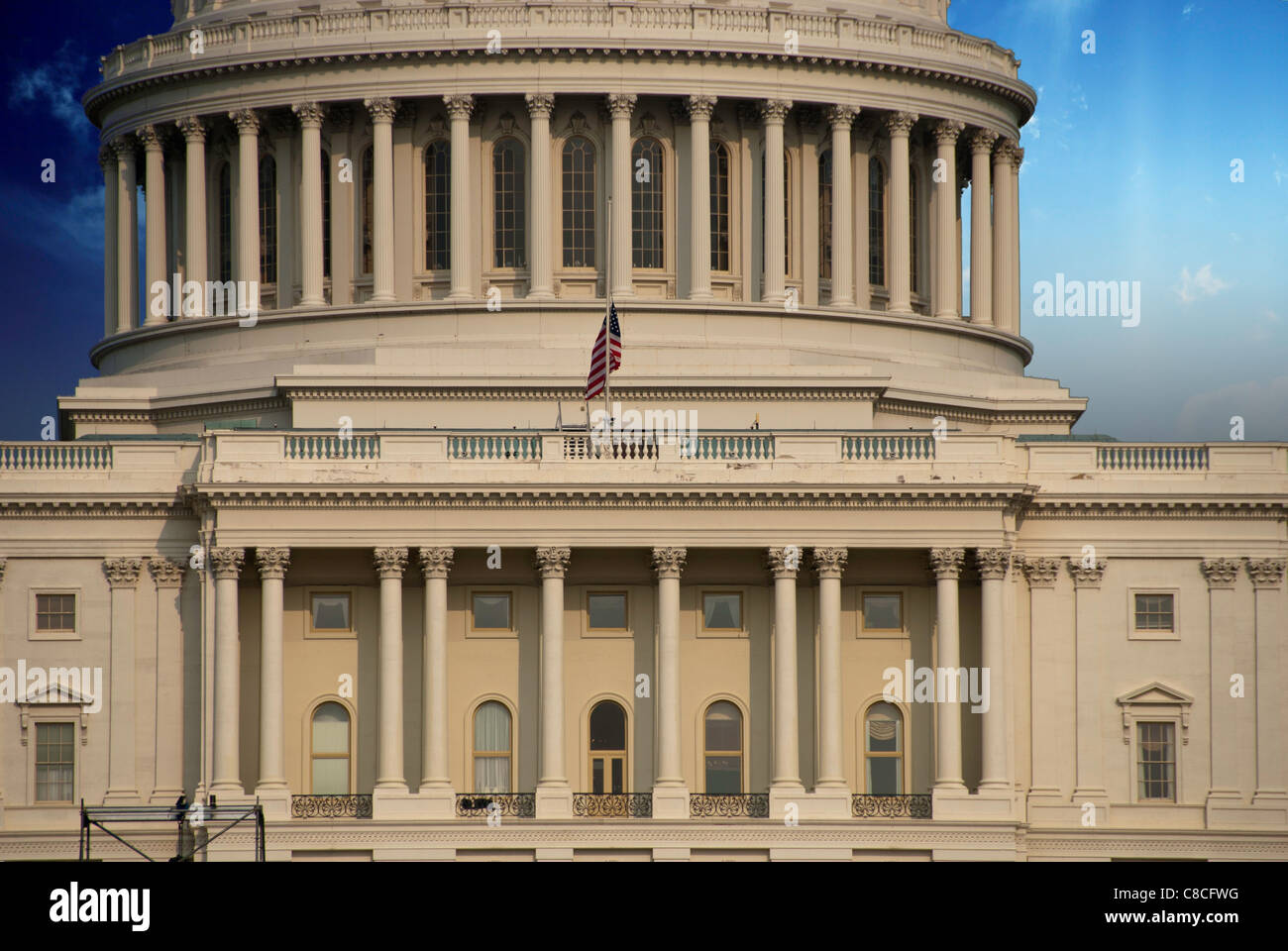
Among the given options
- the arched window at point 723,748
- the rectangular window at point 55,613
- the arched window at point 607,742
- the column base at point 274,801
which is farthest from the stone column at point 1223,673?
the rectangular window at point 55,613

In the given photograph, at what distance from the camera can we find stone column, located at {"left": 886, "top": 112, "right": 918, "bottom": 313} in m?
85.3

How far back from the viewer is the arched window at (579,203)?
83.9 meters

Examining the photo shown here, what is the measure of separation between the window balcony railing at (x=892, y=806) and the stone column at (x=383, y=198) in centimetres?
2297

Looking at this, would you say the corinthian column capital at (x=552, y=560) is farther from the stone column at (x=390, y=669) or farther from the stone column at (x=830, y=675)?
the stone column at (x=830, y=675)

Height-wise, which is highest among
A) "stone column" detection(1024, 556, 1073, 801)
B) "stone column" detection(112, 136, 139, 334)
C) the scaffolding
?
"stone column" detection(112, 136, 139, 334)

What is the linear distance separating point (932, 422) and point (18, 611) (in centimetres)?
2658

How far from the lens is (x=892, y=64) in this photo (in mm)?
84812

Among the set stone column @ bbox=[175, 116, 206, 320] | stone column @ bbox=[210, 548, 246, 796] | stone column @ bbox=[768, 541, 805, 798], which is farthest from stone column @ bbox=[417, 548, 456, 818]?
stone column @ bbox=[175, 116, 206, 320]

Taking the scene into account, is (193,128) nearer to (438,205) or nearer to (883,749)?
(438,205)

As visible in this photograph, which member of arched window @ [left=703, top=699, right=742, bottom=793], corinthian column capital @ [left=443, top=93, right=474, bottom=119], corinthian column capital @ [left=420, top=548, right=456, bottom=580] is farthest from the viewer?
corinthian column capital @ [left=443, top=93, right=474, bottom=119]

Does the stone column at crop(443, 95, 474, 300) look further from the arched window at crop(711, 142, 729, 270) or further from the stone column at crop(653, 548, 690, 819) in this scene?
the stone column at crop(653, 548, 690, 819)

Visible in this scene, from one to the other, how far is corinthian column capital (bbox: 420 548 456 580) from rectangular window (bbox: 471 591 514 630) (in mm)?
2197
